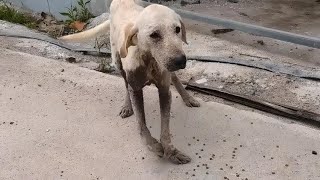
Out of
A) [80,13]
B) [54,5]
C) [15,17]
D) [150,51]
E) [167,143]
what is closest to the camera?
[150,51]

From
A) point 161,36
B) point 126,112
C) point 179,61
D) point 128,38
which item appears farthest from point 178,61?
point 126,112

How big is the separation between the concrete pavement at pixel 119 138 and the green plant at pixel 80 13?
161cm

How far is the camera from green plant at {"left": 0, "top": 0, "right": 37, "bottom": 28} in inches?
241

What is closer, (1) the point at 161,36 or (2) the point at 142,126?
(1) the point at 161,36

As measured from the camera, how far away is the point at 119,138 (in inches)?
145

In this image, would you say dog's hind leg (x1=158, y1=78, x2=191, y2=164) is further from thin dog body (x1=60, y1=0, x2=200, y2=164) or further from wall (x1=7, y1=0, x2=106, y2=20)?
wall (x1=7, y1=0, x2=106, y2=20)

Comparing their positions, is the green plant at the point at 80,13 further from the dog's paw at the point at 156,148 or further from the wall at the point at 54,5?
the dog's paw at the point at 156,148

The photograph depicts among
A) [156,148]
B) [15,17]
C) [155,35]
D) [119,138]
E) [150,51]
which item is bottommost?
[15,17]

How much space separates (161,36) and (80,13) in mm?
3273

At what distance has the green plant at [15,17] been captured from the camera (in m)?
6.11

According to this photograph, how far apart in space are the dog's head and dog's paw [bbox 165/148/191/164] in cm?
64

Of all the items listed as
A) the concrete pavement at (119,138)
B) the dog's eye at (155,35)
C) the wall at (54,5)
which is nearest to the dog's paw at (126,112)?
the concrete pavement at (119,138)

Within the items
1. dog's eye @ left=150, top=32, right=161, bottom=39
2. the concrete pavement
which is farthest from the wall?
dog's eye @ left=150, top=32, right=161, bottom=39

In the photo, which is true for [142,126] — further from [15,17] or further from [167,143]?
[15,17]
